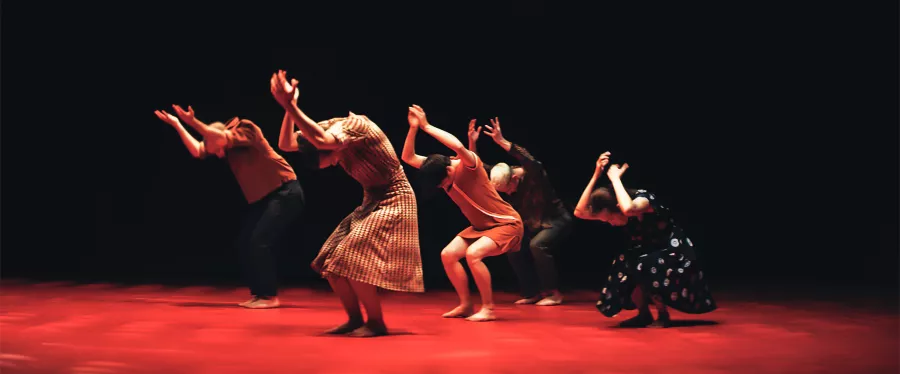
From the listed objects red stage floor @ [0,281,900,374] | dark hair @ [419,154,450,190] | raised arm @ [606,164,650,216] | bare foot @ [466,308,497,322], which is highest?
dark hair @ [419,154,450,190]

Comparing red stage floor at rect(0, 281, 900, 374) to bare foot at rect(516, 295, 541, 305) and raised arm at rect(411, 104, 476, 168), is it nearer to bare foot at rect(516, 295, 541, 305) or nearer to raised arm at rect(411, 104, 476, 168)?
bare foot at rect(516, 295, 541, 305)

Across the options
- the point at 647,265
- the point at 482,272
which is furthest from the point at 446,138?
the point at 647,265

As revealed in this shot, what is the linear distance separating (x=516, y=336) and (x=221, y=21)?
4.79 m

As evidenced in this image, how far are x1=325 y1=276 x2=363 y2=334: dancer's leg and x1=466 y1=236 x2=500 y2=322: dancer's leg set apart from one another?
0.93 metres

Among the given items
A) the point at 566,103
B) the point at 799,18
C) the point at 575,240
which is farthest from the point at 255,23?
the point at 799,18

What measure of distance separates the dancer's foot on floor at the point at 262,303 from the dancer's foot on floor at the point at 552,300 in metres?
1.68

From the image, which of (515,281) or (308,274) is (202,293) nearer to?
(308,274)

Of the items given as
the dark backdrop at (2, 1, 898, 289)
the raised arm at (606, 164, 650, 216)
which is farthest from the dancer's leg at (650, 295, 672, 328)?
the dark backdrop at (2, 1, 898, 289)

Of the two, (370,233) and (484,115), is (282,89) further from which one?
(484,115)

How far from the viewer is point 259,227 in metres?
5.98

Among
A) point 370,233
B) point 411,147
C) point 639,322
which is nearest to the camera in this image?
point 370,233

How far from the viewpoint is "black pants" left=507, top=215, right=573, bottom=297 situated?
21.0ft

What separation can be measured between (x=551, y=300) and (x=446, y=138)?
182cm

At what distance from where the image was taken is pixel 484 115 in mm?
8414
